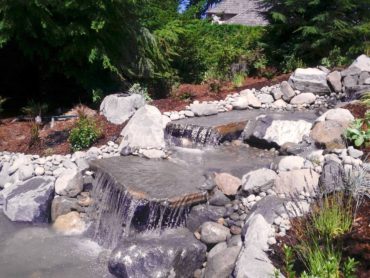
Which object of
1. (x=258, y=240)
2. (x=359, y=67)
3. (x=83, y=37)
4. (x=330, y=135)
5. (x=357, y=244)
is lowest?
(x=258, y=240)

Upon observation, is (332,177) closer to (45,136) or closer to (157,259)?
(157,259)

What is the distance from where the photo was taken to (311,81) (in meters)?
10.6

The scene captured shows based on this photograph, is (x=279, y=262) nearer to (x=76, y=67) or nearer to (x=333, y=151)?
(x=333, y=151)

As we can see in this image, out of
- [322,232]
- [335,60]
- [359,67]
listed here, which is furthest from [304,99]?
[322,232]

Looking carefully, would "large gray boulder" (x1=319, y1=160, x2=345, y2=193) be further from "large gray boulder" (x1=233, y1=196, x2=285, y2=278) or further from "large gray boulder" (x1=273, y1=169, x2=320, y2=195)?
"large gray boulder" (x1=233, y1=196, x2=285, y2=278)

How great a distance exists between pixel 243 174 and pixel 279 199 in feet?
4.92

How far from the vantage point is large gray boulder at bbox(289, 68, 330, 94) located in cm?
1059

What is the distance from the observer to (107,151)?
8.30 m

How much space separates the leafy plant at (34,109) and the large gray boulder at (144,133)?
99.5 inches

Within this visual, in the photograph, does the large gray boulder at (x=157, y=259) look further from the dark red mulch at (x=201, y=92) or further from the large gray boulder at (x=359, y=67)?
the large gray boulder at (x=359, y=67)

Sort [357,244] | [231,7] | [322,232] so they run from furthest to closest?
[231,7]
[322,232]
[357,244]

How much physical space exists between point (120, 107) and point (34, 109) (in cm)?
205

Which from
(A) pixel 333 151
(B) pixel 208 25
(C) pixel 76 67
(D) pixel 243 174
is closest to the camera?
(A) pixel 333 151

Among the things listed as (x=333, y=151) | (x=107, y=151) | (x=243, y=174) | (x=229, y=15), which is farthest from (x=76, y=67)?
(x=229, y=15)
